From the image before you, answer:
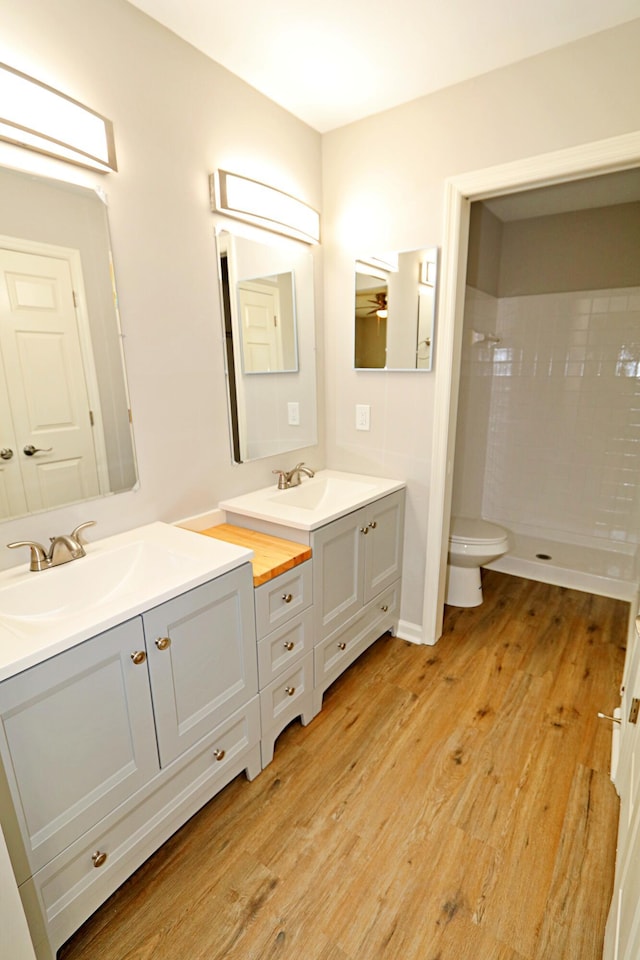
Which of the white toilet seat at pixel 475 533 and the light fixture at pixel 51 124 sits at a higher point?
the light fixture at pixel 51 124

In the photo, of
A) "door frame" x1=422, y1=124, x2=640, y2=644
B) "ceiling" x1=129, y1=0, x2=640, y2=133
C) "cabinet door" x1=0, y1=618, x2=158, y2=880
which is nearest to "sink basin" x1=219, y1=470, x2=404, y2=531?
"door frame" x1=422, y1=124, x2=640, y2=644

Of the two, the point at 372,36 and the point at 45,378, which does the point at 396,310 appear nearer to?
the point at 372,36

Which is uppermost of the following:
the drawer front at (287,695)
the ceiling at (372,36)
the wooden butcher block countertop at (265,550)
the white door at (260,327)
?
the ceiling at (372,36)

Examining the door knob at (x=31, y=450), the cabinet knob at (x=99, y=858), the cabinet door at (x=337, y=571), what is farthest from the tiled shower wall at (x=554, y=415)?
the cabinet knob at (x=99, y=858)

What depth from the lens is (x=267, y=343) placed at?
2.04m

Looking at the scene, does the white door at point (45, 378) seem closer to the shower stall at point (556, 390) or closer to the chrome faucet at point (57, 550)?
the chrome faucet at point (57, 550)

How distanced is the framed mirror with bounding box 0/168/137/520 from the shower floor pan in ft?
8.05

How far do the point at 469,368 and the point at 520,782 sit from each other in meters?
2.55

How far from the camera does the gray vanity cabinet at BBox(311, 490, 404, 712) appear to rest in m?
1.80

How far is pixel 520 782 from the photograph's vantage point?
161 cm

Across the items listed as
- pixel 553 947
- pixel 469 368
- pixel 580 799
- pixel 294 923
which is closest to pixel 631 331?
pixel 469 368

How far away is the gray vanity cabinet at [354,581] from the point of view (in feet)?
5.90

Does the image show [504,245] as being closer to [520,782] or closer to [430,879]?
[520,782]

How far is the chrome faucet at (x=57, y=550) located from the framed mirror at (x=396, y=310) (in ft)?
4.87
